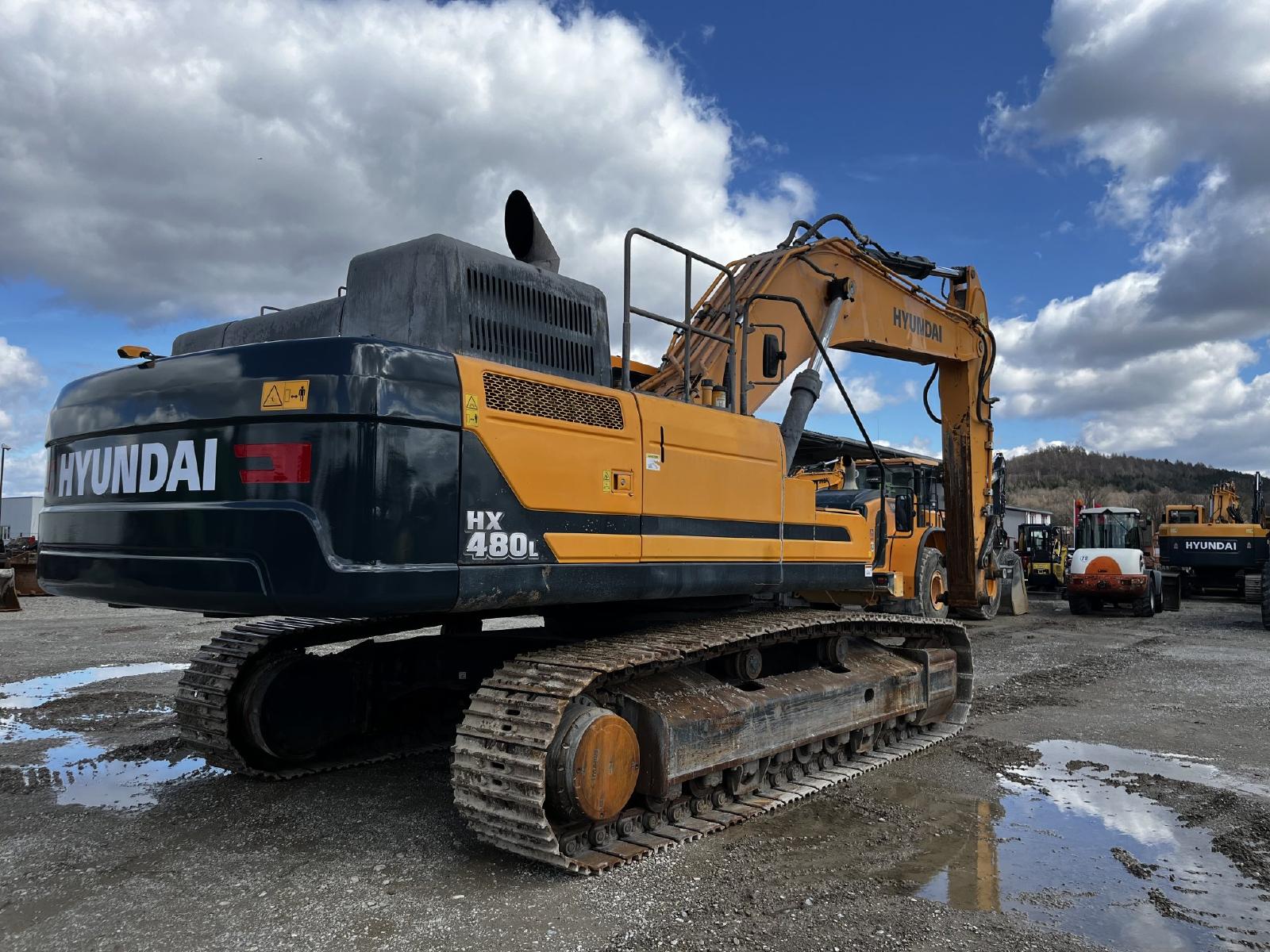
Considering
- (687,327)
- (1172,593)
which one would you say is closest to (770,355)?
(687,327)

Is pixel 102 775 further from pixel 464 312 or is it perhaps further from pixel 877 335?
pixel 877 335

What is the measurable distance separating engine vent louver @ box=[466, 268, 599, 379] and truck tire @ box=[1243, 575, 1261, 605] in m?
22.1

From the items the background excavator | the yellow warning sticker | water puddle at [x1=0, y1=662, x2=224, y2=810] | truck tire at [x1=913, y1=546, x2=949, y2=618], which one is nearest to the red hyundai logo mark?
the yellow warning sticker

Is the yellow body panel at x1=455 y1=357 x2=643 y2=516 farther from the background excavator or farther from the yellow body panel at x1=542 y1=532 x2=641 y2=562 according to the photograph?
the background excavator

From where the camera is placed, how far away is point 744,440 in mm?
5207

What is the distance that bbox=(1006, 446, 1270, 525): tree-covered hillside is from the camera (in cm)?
7331

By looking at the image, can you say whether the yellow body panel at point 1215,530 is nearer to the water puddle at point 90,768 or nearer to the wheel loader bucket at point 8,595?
the water puddle at point 90,768

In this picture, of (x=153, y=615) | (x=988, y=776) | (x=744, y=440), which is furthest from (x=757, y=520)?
(x=153, y=615)

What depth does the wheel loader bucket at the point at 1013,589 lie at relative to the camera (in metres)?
17.1

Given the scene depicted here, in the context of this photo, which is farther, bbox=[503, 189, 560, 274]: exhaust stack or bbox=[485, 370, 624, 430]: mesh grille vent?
bbox=[503, 189, 560, 274]: exhaust stack

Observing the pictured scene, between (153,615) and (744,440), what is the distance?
44.7 feet

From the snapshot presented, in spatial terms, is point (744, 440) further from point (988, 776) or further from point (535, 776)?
point (988, 776)

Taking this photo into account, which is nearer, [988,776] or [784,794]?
[784,794]

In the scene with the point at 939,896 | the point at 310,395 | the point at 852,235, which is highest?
the point at 852,235
